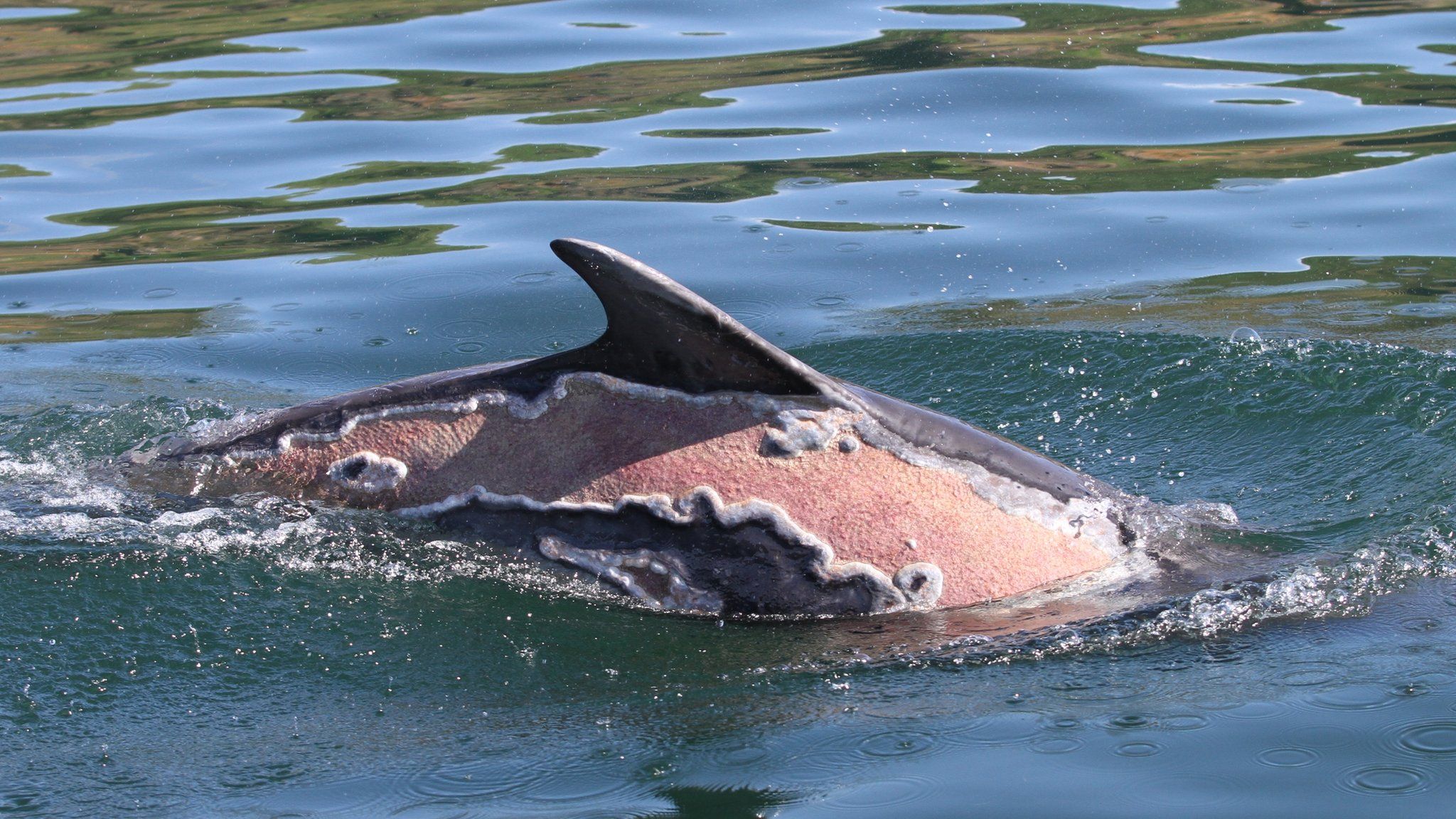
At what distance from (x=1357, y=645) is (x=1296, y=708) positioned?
467mm

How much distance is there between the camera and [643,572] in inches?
186

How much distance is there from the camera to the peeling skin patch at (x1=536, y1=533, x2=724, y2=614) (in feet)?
15.4

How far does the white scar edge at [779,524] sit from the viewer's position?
4621 millimetres

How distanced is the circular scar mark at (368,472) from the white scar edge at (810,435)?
97 mm

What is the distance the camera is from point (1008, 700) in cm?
425

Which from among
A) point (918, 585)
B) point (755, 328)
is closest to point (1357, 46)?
point (755, 328)

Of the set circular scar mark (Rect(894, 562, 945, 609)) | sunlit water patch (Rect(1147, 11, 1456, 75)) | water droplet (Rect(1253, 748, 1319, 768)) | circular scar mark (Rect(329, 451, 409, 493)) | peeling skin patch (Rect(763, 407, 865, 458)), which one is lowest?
water droplet (Rect(1253, 748, 1319, 768))

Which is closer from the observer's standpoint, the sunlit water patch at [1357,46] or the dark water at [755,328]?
the dark water at [755,328]

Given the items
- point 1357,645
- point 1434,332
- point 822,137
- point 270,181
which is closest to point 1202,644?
point 1357,645

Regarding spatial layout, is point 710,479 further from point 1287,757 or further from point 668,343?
point 1287,757

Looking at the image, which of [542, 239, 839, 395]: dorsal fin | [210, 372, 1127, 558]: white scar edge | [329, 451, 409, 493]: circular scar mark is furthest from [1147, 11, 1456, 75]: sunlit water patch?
[329, 451, 409, 493]: circular scar mark

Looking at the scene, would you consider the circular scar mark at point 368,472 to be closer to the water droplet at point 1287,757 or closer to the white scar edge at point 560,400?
the white scar edge at point 560,400

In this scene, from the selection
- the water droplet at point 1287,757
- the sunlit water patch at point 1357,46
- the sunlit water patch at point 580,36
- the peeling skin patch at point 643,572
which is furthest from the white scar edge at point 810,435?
the sunlit water patch at point 580,36

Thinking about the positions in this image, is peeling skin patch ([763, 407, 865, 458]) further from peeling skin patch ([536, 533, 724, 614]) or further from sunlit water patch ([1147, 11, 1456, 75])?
sunlit water patch ([1147, 11, 1456, 75])
